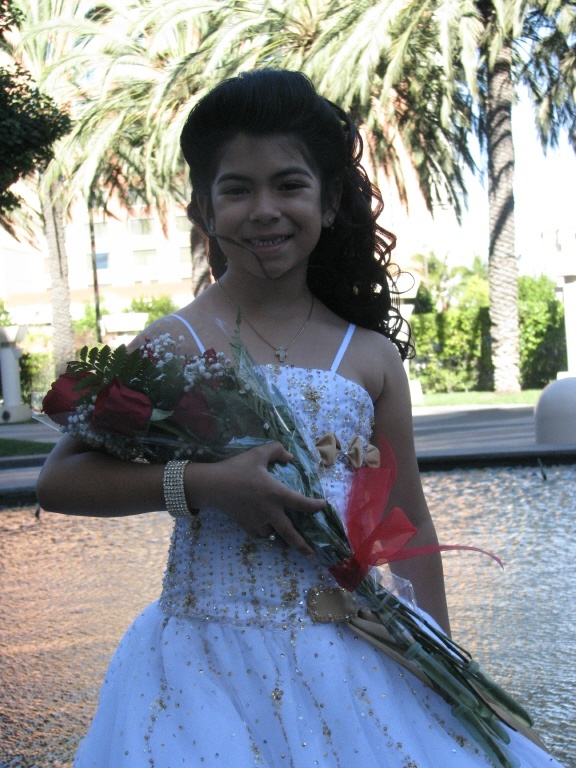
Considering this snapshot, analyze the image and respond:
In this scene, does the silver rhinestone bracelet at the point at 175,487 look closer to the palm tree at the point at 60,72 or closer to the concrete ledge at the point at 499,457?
the concrete ledge at the point at 499,457

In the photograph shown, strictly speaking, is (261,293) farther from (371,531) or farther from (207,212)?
(371,531)

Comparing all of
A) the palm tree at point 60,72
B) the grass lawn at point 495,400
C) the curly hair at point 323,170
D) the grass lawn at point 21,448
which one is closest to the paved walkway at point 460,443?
the grass lawn at point 495,400

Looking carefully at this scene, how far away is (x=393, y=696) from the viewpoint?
55.6 inches

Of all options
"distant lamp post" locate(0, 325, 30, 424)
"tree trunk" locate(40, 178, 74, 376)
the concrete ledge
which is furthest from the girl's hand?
"tree trunk" locate(40, 178, 74, 376)

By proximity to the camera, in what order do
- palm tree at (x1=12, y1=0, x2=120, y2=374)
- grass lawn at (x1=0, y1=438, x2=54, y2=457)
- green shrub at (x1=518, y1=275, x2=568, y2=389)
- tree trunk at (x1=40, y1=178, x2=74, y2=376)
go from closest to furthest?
grass lawn at (x1=0, y1=438, x2=54, y2=457)
palm tree at (x1=12, y1=0, x2=120, y2=374)
green shrub at (x1=518, y1=275, x2=568, y2=389)
tree trunk at (x1=40, y1=178, x2=74, y2=376)

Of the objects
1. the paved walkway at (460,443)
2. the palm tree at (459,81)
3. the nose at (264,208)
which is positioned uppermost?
the palm tree at (459,81)

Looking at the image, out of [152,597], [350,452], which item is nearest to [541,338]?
[152,597]

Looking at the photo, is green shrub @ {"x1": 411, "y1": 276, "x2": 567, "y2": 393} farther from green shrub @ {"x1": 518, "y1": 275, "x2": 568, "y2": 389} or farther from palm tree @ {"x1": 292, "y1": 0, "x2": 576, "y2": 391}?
palm tree @ {"x1": 292, "y1": 0, "x2": 576, "y2": 391}

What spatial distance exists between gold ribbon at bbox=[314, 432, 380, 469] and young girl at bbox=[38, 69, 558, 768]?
15 mm

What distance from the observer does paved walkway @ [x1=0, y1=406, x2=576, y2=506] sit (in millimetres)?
5914

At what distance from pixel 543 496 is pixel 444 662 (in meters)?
3.93

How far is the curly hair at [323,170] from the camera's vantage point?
1607 mm

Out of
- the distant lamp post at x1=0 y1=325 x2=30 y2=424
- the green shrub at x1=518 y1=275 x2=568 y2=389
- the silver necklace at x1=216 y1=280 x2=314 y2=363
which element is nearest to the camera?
the silver necklace at x1=216 y1=280 x2=314 y2=363

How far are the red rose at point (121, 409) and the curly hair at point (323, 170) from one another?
18.2 inches
